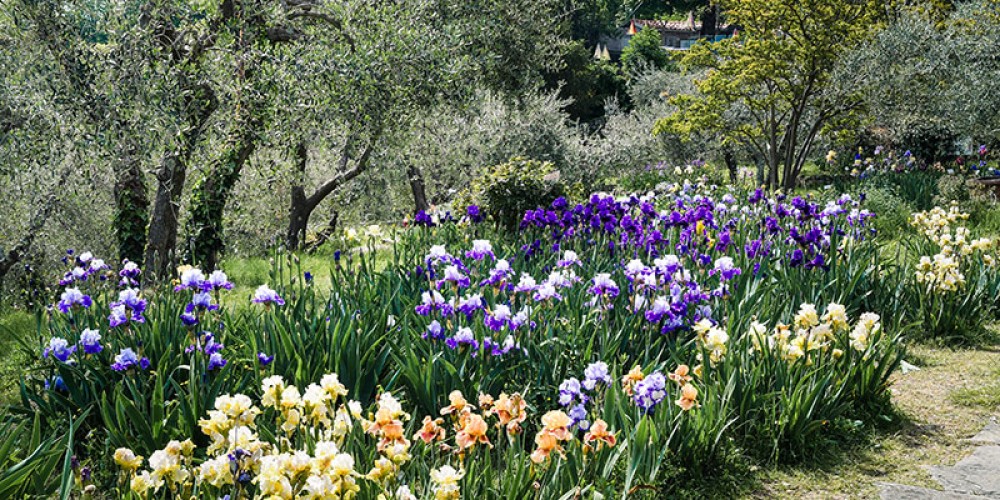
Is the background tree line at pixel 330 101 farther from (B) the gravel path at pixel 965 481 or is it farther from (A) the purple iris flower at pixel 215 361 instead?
(B) the gravel path at pixel 965 481

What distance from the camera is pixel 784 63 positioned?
1390cm

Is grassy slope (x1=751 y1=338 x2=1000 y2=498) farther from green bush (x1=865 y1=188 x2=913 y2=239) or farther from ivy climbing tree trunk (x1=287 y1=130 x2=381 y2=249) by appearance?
ivy climbing tree trunk (x1=287 y1=130 x2=381 y2=249)

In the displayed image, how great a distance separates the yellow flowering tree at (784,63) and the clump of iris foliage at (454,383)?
335 inches

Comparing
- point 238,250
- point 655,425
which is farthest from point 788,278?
point 238,250

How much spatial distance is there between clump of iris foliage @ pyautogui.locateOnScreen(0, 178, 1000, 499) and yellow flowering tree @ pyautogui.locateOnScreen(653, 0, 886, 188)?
8.51 meters

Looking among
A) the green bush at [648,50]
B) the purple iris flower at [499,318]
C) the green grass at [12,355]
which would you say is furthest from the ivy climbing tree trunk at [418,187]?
the green bush at [648,50]

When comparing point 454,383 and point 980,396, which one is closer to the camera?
point 454,383

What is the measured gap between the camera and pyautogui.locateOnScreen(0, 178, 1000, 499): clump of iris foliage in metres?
2.83

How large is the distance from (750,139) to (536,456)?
14908 mm

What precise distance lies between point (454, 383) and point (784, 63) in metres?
11.6

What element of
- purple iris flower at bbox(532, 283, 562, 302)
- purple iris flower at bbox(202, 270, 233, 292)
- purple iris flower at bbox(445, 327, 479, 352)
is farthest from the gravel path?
purple iris flower at bbox(202, 270, 233, 292)

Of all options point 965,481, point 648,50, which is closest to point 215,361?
point 965,481

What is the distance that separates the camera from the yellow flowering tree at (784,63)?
1385 centimetres

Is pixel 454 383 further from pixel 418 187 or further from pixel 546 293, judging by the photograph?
pixel 418 187
